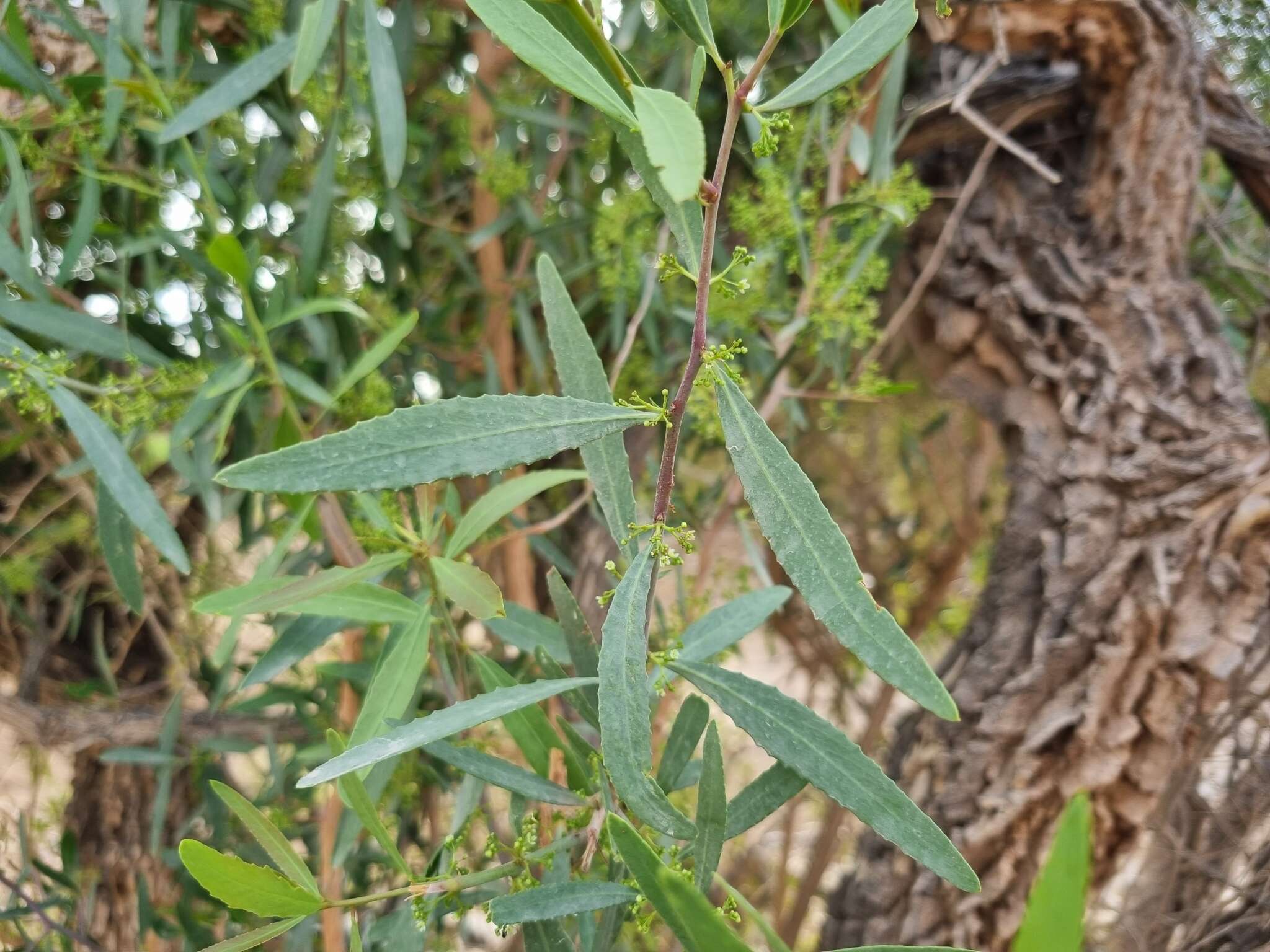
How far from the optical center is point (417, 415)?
29 cm

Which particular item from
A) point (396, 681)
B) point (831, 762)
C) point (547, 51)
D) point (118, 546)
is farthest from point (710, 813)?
point (118, 546)

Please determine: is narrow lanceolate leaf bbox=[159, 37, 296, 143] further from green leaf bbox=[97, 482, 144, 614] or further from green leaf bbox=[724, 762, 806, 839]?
green leaf bbox=[724, 762, 806, 839]

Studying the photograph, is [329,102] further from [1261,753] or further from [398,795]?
[1261,753]

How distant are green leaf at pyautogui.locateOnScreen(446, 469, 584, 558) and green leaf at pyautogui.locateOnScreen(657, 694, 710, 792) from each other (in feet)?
0.44

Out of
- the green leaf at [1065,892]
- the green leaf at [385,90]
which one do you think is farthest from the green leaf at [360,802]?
the green leaf at [385,90]

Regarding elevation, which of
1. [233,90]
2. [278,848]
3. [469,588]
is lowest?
[278,848]

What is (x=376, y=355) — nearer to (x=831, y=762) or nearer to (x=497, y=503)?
(x=497, y=503)

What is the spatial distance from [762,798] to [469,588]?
0.54 feet

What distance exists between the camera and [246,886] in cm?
32

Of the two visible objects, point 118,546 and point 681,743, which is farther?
point 118,546

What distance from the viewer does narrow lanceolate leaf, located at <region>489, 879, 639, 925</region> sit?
33 cm

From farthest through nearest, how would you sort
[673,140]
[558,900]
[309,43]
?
[309,43] → [558,900] → [673,140]

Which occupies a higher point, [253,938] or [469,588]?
[469,588]

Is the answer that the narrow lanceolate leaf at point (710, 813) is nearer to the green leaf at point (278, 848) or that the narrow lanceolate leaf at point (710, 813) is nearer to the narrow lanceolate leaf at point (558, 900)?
the narrow lanceolate leaf at point (558, 900)
